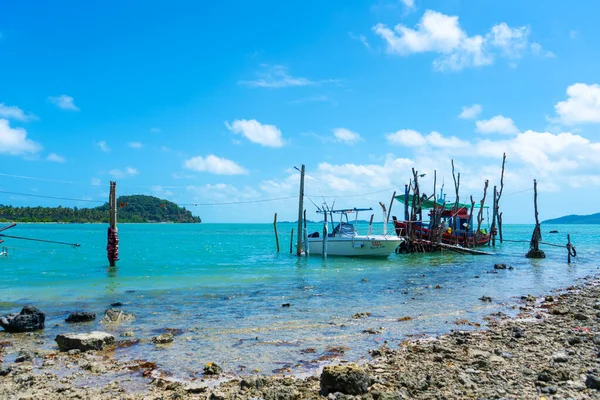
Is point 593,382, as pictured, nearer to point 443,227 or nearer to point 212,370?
point 212,370

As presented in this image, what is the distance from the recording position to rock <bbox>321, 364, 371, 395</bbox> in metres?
6.64

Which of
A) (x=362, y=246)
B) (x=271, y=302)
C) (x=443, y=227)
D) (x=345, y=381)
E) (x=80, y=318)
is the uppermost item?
(x=443, y=227)

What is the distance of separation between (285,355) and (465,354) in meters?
3.36

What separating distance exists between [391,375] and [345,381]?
122 cm

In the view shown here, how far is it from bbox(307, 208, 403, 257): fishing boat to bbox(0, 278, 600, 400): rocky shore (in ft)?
85.4

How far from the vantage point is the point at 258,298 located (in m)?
17.4

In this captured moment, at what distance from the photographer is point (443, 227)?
41.5 m

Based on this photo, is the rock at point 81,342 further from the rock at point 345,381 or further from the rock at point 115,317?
the rock at point 345,381

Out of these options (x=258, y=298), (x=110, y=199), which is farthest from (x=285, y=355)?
(x=110, y=199)

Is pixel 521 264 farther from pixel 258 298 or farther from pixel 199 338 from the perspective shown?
pixel 199 338

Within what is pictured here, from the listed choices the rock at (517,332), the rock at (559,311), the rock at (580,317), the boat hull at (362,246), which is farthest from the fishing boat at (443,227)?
the rock at (517,332)

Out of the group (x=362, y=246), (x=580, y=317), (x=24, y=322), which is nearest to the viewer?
(x=24, y=322)

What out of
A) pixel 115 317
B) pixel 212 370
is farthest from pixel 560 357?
pixel 115 317

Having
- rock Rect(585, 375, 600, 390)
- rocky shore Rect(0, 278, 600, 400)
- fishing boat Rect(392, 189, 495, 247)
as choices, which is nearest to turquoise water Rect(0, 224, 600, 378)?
rocky shore Rect(0, 278, 600, 400)
